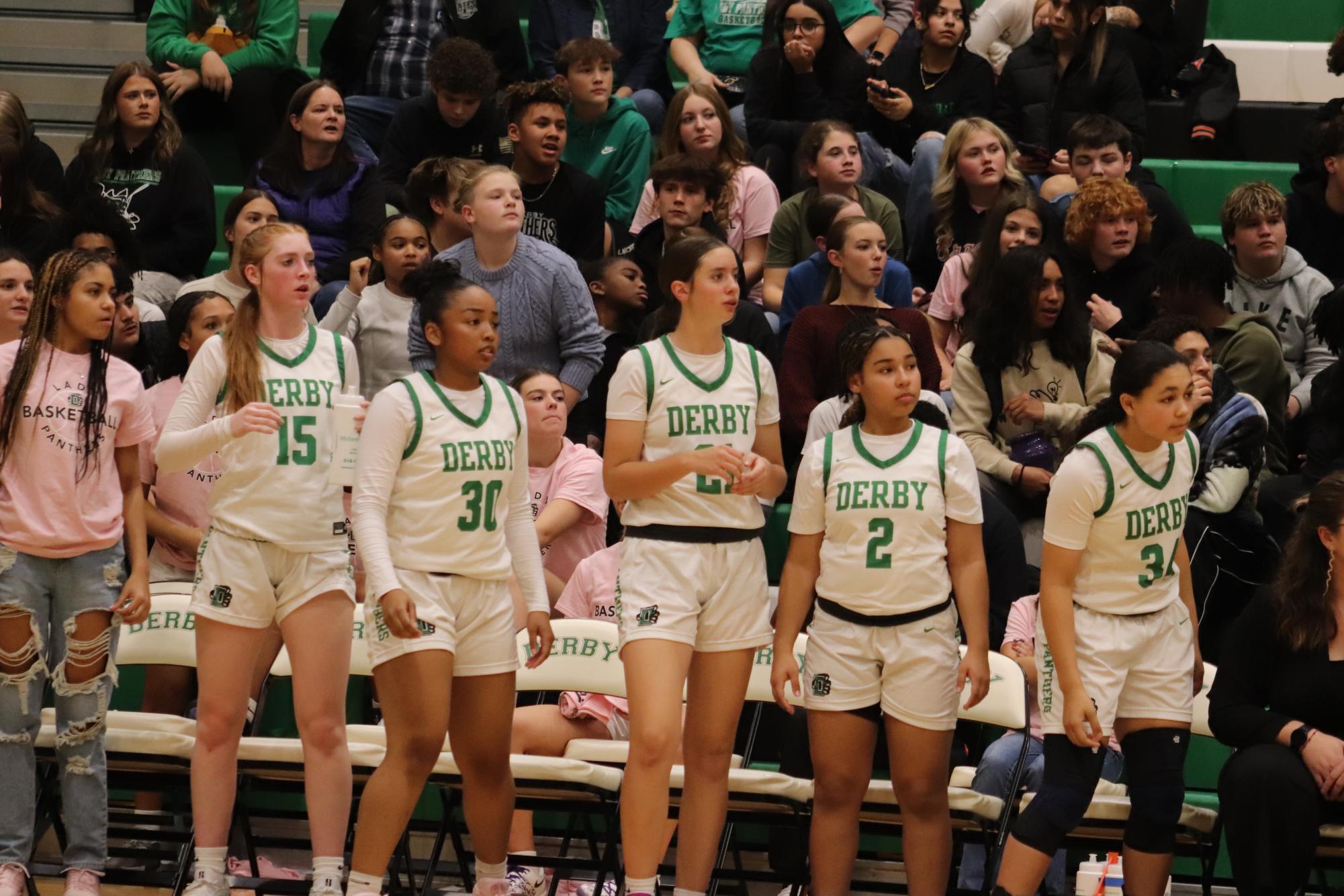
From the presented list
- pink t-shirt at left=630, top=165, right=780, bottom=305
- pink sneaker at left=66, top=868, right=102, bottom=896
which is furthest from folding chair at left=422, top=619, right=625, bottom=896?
pink t-shirt at left=630, top=165, right=780, bottom=305

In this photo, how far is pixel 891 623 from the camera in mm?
4254

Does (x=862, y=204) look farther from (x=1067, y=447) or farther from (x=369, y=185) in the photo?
(x=369, y=185)

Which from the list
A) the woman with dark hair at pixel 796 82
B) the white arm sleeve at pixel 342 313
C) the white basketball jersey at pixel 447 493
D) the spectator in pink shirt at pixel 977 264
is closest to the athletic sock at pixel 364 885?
the white basketball jersey at pixel 447 493

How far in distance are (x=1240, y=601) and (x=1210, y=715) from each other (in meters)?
1.10

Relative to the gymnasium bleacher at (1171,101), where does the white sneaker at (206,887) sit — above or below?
below

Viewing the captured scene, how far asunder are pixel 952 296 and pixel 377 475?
9.48 feet

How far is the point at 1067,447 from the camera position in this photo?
577 cm

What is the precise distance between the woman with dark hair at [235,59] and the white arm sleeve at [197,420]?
3.69 m

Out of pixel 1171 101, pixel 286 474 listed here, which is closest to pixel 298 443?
pixel 286 474

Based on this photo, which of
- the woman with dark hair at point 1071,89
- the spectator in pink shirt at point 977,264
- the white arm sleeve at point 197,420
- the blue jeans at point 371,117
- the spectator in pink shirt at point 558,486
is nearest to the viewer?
the white arm sleeve at point 197,420

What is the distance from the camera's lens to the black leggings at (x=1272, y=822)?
13.9 ft

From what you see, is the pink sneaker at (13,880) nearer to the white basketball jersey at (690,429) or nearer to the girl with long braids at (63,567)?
the girl with long braids at (63,567)

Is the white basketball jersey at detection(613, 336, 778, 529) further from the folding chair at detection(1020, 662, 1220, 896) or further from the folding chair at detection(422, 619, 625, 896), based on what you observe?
the folding chair at detection(1020, 662, 1220, 896)

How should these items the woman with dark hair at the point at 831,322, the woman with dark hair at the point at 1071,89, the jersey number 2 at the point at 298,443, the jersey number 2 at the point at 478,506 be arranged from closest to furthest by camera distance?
the jersey number 2 at the point at 478,506, the jersey number 2 at the point at 298,443, the woman with dark hair at the point at 831,322, the woman with dark hair at the point at 1071,89
